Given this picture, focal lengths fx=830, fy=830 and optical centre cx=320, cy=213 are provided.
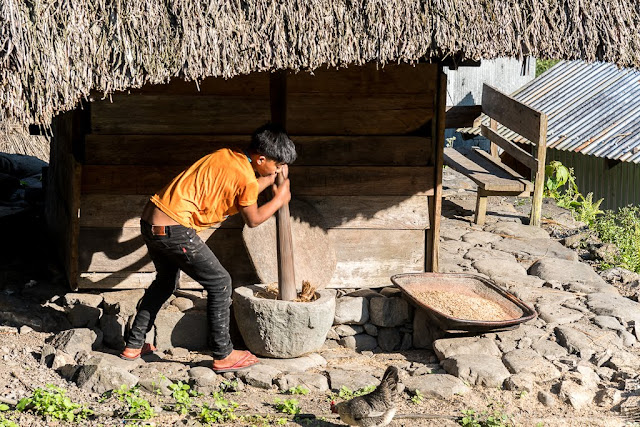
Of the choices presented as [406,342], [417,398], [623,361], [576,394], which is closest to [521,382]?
[576,394]

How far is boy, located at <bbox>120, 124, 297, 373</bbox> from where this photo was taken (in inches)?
194

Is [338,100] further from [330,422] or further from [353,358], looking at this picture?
[330,422]

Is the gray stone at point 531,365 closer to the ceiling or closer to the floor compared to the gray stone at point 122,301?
closer to the floor

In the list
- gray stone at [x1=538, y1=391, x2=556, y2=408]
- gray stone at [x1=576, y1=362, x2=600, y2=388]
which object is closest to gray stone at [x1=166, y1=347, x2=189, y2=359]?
gray stone at [x1=538, y1=391, x2=556, y2=408]

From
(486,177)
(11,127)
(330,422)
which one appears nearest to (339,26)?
(11,127)

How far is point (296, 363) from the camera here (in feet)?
18.1

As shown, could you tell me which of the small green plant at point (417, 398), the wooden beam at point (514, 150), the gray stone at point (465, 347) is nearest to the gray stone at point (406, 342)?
the gray stone at point (465, 347)

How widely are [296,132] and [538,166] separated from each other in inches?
131

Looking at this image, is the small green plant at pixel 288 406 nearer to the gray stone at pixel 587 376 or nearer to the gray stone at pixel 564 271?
the gray stone at pixel 587 376

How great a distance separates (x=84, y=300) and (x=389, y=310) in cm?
224

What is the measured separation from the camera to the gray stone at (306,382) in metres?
5.14

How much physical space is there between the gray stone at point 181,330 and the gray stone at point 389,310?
1.26 metres

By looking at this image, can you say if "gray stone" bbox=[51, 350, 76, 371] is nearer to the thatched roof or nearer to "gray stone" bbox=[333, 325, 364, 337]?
the thatched roof

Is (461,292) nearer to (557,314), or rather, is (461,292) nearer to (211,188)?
(557,314)
